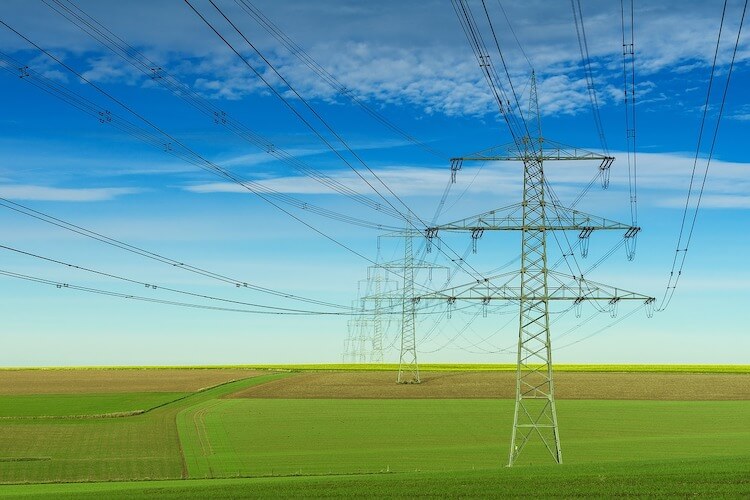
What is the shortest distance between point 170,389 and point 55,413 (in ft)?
79.5

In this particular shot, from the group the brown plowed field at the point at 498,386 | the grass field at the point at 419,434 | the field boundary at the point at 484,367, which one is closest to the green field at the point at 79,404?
the grass field at the point at 419,434

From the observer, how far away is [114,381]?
111250 millimetres

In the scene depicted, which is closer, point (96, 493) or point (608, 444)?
point (96, 493)

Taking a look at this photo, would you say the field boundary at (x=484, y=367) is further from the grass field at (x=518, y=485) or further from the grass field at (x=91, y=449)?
the grass field at (x=518, y=485)

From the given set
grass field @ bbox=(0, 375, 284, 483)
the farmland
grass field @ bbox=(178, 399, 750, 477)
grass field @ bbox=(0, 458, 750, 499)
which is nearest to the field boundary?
the farmland

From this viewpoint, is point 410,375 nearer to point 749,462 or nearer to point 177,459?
point 177,459

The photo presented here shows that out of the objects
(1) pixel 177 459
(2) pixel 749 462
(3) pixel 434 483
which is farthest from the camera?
(1) pixel 177 459

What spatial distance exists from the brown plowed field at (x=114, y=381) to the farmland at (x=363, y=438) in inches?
42.9

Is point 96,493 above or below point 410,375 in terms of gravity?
below

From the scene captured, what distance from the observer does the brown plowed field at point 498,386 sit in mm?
84688

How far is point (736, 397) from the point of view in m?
82.7

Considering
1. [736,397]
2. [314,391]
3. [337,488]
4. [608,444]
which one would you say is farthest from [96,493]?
[736,397]

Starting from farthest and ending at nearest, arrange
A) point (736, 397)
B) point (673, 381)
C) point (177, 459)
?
point (673, 381), point (736, 397), point (177, 459)

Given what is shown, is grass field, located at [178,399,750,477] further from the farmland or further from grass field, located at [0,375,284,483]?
grass field, located at [0,375,284,483]
